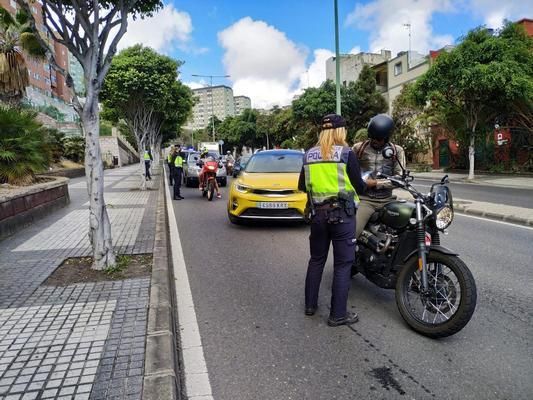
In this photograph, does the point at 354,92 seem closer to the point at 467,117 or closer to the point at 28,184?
the point at 467,117

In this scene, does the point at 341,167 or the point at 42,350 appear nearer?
the point at 42,350

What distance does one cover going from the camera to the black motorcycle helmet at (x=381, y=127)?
13.6 ft

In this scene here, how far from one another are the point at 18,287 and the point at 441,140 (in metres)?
29.0

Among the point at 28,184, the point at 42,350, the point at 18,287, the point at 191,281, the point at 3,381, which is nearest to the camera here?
the point at 3,381

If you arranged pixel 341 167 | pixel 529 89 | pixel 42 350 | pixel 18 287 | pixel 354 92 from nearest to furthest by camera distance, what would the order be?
pixel 42 350, pixel 341 167, pixel 18 287, pixel 529 89, pixel 354 92

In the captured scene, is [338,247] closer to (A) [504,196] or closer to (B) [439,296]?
(B) [439,296]

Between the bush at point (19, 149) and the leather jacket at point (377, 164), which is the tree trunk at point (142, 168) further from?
the leather jacket at point (377, 164)

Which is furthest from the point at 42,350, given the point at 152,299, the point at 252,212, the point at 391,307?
the point at 252,212

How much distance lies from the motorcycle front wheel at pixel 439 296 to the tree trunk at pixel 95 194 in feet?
12.0

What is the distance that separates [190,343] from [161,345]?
38 cm

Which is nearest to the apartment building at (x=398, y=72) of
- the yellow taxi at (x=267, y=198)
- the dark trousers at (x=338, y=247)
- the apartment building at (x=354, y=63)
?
the apartment building at (x=354, y=63)

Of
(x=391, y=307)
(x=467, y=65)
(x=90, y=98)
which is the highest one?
(x=467, y=65)

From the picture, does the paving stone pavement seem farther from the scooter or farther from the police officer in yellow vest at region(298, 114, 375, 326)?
the scooter

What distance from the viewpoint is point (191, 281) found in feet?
17.2
